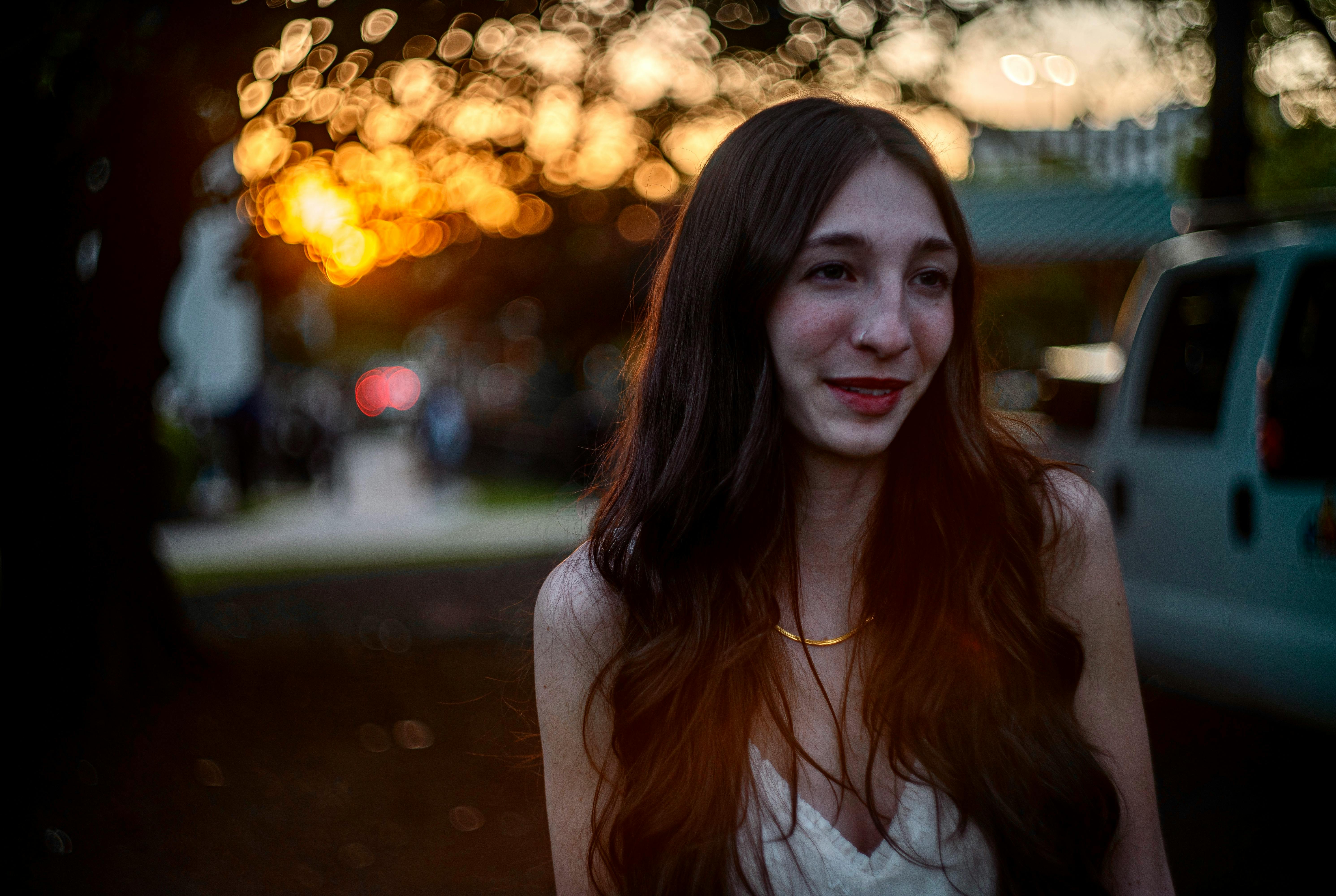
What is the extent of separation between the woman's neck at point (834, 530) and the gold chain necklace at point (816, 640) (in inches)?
1.4

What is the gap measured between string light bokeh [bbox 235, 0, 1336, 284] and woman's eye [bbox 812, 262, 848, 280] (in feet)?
14.3

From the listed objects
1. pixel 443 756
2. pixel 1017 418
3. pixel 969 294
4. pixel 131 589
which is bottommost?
pixel 443 756

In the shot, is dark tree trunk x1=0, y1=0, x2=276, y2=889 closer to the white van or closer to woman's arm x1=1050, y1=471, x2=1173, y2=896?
the white van

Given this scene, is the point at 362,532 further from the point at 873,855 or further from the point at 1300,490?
the point at 873,855

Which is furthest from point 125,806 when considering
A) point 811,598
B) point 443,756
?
point 811,598

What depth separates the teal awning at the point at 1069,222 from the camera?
Result: 19312 mm

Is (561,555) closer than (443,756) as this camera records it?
Yes

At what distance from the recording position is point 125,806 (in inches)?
211

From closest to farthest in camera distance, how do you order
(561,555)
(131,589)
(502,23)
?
(561,555) < (502,23) < (131,589)

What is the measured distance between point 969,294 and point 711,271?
1.60ft

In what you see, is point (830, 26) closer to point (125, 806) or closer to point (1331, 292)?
point (1331, 292)

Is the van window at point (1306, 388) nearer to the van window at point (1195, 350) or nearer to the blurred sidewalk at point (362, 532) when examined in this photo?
the van window at point (1195, 350)

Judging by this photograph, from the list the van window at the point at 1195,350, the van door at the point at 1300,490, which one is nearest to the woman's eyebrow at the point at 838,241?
the van door at the point at 1300,490

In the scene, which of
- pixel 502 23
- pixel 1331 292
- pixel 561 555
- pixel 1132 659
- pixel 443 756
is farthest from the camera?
pixel 502 23
